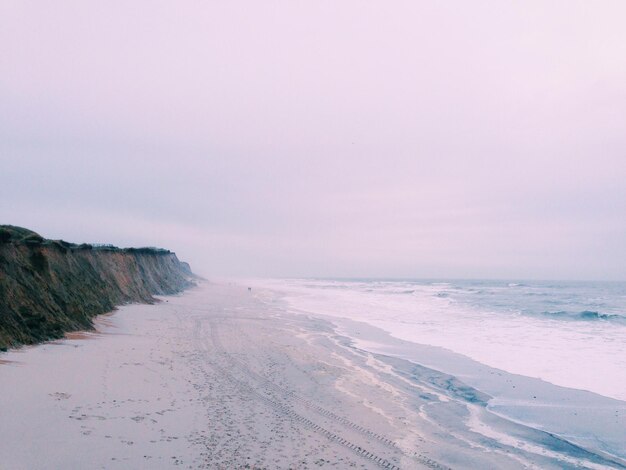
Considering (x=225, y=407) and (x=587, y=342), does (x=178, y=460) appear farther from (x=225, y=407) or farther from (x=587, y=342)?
(x=587, y=342)

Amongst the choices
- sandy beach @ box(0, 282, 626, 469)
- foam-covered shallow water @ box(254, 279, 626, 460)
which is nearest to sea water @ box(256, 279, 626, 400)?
foam-covered shallow water @ box(254, 279, 626, 460)

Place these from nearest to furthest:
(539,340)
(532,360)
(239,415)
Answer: (239,415), (532,360), (539,340)

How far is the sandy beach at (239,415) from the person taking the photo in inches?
259

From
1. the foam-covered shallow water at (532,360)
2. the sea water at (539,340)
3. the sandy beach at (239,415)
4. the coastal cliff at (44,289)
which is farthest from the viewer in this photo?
the sea water at (539,340)

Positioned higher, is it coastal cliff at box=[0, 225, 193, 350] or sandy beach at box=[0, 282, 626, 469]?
coastal cliff at box=[0, 225, 193, 350]

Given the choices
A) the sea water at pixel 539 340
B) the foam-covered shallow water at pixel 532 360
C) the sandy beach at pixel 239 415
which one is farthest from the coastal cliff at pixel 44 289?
the sea water at pixel 539 340

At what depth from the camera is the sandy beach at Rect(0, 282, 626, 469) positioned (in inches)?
259

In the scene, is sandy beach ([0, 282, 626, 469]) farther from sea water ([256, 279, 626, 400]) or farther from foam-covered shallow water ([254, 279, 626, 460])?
sea water ([256, 279, 626, 400])

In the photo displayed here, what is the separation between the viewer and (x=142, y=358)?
12539mm

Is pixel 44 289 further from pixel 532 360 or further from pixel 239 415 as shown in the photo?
pixel 532 360

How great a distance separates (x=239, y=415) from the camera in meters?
8.62

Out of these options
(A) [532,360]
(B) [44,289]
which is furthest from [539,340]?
(B) [44,289]

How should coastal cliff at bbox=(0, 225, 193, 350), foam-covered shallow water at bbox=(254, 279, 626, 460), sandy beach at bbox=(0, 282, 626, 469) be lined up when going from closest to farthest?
sandy beach at bbox=(0, 282, 626, 469), foam-covered shallow water at bbox=(254, 279, 626, 460), coastal cliff at bbox=(0, 225, 193, 350)

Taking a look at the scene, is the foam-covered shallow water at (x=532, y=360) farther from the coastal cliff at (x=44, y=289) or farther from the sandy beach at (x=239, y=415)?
the coastal cliff at (x=44, y=289)
